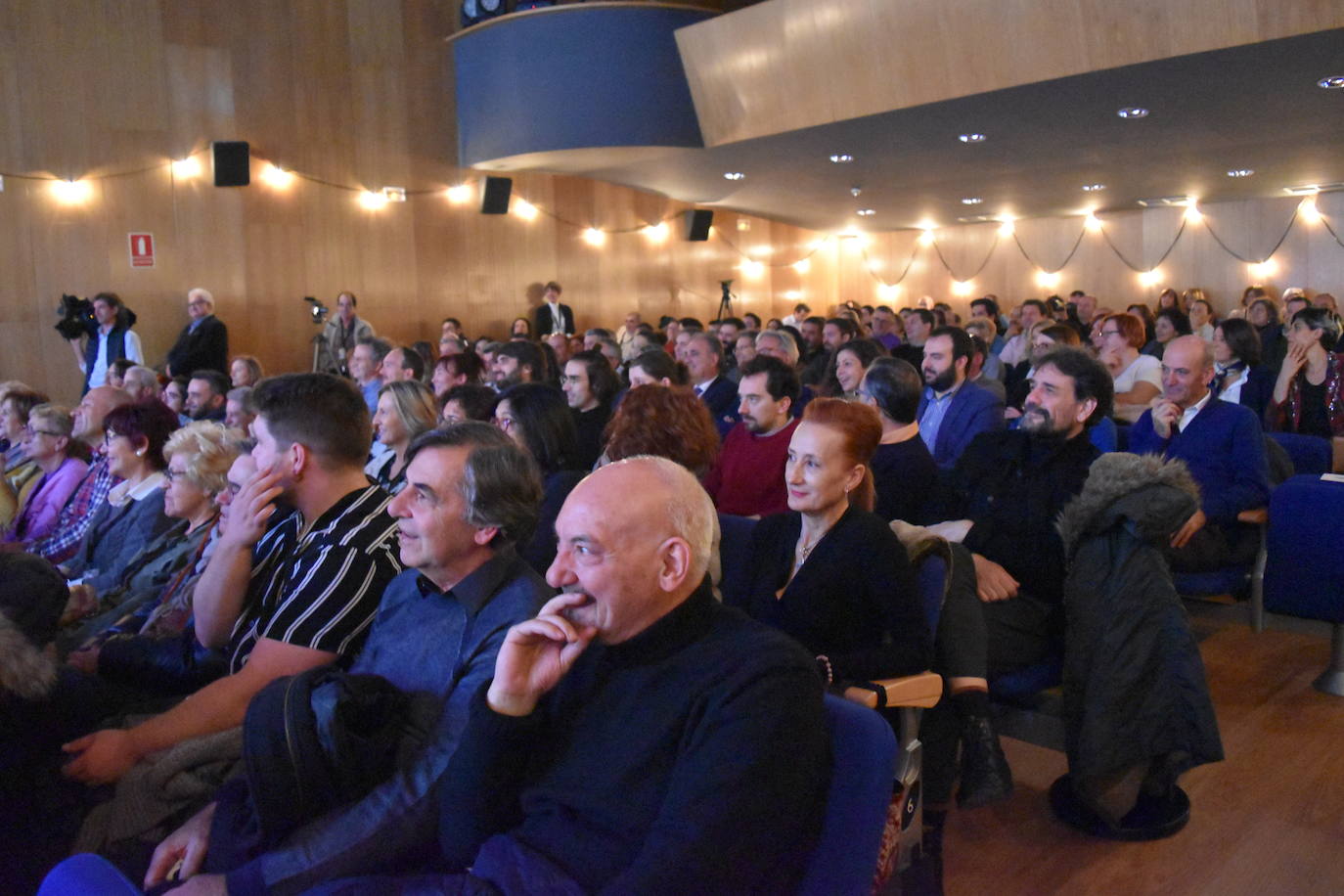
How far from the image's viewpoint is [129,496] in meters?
3.44

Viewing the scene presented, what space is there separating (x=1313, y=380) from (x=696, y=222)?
10459mm

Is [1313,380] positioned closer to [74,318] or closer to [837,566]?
[837,566]

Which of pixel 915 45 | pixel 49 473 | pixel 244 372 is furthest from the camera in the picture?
pixel 915 45

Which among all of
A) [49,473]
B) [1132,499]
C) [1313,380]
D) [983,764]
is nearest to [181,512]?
[49,473]

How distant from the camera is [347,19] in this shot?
35.1 ft

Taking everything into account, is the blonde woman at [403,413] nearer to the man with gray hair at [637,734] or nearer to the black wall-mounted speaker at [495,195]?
the man with gray hair at [637,734]

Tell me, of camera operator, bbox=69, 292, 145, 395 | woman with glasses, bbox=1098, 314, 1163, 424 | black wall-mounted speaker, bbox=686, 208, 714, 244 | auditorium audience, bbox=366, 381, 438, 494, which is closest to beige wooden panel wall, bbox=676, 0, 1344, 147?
woman with glasses, bbox=1098, 314, 1163, 424

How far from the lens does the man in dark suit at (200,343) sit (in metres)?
8.81

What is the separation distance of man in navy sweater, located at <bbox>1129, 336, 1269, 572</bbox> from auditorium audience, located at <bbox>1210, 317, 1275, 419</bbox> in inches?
55.1

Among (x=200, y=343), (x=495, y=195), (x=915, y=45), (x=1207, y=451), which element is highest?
(x=915, y=45)

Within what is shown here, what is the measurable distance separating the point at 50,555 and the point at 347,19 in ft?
28.1

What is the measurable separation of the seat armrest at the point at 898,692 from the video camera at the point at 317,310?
9493 millimetres

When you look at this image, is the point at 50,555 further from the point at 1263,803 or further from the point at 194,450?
the point at 1263,803

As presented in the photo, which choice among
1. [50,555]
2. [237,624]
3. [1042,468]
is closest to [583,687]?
[237,624]
